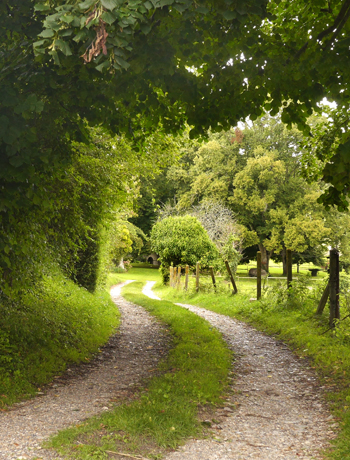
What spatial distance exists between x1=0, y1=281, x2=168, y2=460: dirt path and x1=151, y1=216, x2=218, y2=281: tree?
14877mm

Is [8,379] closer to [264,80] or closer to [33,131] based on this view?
[33,131]

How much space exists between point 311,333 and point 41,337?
5.99 metres

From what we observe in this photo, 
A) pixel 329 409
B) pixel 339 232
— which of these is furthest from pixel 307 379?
pixel 339 232

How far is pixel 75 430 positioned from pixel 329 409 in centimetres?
352

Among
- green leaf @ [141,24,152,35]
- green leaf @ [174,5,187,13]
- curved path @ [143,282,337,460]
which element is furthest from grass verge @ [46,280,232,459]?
green leaf @ [174,5,187,13]

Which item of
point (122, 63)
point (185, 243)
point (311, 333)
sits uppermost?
point (122, 63)

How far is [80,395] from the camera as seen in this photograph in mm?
5965

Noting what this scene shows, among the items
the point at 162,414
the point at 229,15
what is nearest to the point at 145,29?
the point at 229,15

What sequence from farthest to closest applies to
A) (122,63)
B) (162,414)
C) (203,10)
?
(162,414)
(203,10)
(122,63)

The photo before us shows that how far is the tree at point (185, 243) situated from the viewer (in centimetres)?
2516

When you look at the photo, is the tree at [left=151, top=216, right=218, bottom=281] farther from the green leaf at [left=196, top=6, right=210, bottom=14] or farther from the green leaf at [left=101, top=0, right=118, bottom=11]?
the green leaf at [left=101, top=0, right=118, bottom=11]

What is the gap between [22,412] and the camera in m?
5.17

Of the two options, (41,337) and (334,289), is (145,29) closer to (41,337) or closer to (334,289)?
(41,337)

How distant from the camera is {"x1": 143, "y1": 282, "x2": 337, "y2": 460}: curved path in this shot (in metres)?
4.38
